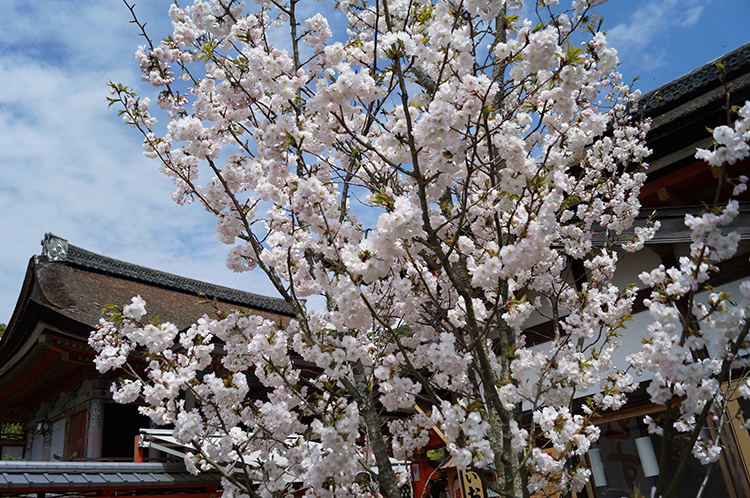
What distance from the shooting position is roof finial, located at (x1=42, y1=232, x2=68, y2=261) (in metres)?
13.1

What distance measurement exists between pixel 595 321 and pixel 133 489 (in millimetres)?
7110

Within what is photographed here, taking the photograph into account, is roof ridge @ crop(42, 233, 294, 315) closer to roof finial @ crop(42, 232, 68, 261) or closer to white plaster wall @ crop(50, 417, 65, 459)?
roof finial @ crop(42, 232, 68, 261)

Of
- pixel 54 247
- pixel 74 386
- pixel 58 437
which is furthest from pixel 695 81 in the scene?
pixel 54 247

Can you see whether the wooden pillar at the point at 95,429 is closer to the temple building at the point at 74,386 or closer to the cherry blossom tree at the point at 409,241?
the temple building at the point at 74,386

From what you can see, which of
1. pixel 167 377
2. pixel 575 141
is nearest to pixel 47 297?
pixel 167 377

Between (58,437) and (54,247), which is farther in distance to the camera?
(54,247)

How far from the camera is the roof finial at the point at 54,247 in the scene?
43.1 feet

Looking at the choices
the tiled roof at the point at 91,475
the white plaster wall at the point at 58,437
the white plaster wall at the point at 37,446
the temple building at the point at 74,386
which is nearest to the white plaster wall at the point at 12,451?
the temple building at the point at 74,386

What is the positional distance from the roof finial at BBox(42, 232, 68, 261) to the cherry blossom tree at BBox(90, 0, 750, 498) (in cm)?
978

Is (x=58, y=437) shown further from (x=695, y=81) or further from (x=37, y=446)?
(x=695, y=81)

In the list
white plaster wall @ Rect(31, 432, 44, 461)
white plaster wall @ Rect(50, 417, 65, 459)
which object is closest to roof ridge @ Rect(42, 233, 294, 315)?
white plaster wall @ Rect(50, 417, 65, 459)

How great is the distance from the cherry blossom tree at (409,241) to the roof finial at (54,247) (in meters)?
9.78

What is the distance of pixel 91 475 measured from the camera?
22.5 ft

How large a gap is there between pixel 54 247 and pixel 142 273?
8.61 feet
